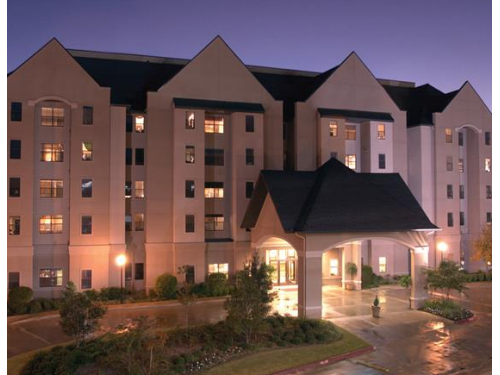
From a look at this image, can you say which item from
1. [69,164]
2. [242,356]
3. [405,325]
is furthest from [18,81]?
[405,325]

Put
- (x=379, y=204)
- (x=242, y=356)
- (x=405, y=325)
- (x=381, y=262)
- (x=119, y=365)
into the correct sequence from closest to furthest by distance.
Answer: (x=119, y=365)
(x=242, y=356)
(x=405, y=325)
(x=379, y=204)
(x=381, y=262)

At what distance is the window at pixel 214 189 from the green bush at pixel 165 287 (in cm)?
667

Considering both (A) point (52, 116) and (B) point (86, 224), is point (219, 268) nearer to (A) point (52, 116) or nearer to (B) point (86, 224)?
(B) point (86, 224)

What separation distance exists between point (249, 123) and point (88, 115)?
35.1 feet

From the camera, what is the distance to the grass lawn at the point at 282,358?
17844mm

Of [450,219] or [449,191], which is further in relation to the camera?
[449,191]

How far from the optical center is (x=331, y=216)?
25938 mm

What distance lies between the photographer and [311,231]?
24.7 meters

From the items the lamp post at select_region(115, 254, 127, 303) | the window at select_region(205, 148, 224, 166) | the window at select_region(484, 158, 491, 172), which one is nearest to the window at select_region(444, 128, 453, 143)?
the window at select_region(484, 158, 491, 172)

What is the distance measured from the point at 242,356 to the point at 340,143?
2074 cm

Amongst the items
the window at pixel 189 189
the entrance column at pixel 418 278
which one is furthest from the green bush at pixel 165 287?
the entrance column at pixel 418 278

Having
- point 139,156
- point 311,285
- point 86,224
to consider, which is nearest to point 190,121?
point 139,156

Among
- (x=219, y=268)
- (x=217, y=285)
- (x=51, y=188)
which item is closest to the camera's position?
(x=51, y=188)
